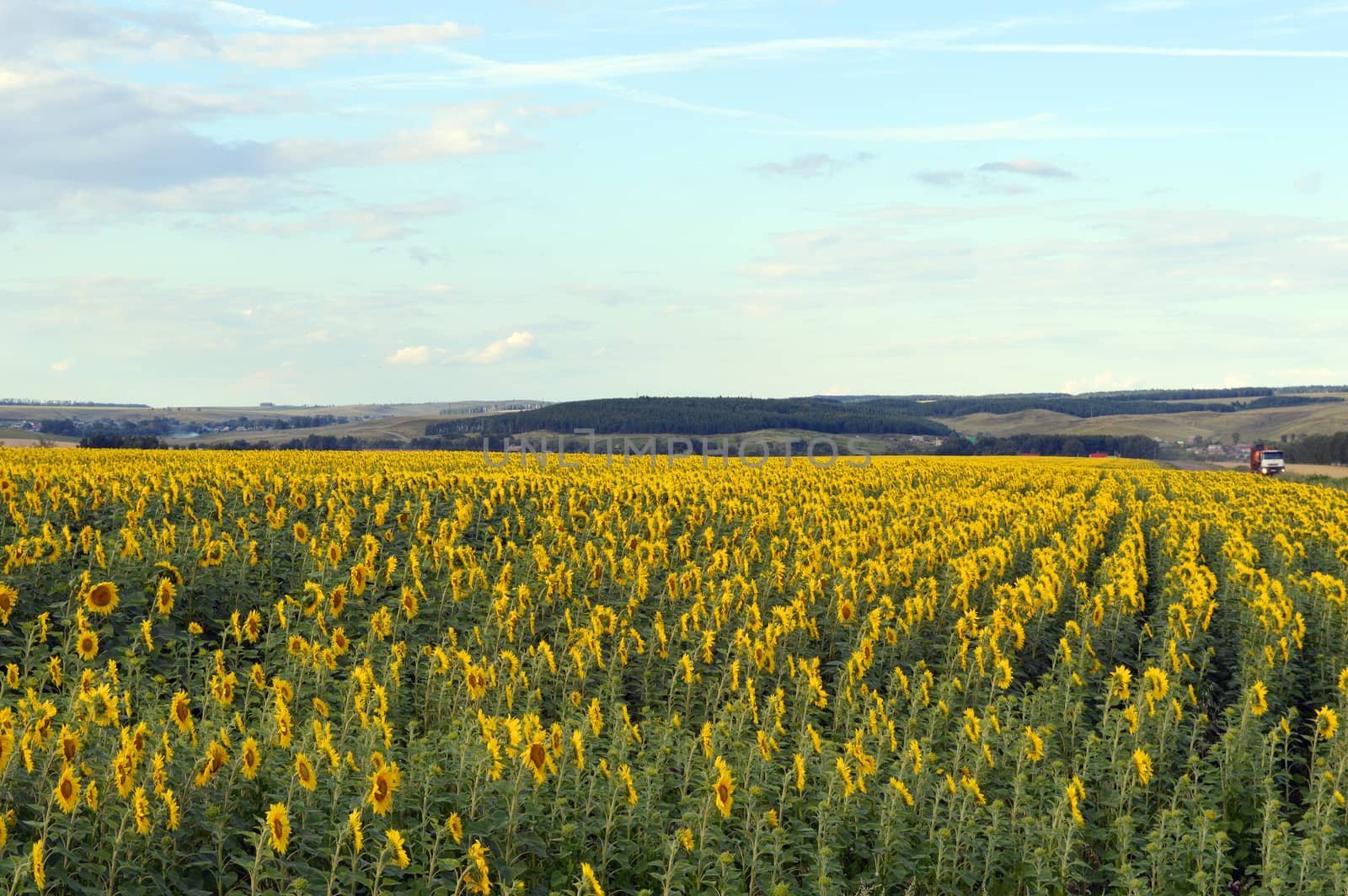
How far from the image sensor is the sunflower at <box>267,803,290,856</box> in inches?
216

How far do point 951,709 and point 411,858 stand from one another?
653 centimetres

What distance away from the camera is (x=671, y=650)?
12.8m

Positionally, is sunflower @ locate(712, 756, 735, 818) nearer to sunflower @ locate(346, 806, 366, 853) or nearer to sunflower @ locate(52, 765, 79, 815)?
sunflower @ locate(346, 806, 366, 853)

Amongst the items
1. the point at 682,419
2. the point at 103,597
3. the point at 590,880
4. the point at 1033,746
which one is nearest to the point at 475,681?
the point at 590,880

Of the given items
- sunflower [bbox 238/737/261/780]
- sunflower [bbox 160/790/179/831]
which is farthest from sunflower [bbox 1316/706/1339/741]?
sunflower [bbox 160/790/179/831]

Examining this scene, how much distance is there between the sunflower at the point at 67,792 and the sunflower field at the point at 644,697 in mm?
23

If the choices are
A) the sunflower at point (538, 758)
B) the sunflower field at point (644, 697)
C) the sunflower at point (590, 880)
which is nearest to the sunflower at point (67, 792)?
the sunflower field at point (644, 697)

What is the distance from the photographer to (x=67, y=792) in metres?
5.70

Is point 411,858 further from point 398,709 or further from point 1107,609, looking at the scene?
point 1107,609

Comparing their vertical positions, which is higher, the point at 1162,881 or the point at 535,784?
the point at 535,784

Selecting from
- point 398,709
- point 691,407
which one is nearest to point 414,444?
point 691,407

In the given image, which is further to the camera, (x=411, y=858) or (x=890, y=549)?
(x=890, y=549)

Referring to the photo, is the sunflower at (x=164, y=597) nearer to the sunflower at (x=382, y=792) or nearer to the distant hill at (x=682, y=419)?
the sunflower at (x=382, y=792)

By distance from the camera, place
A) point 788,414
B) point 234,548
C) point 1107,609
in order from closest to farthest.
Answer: point 1107,609 → point 234,548 → point 788,414
